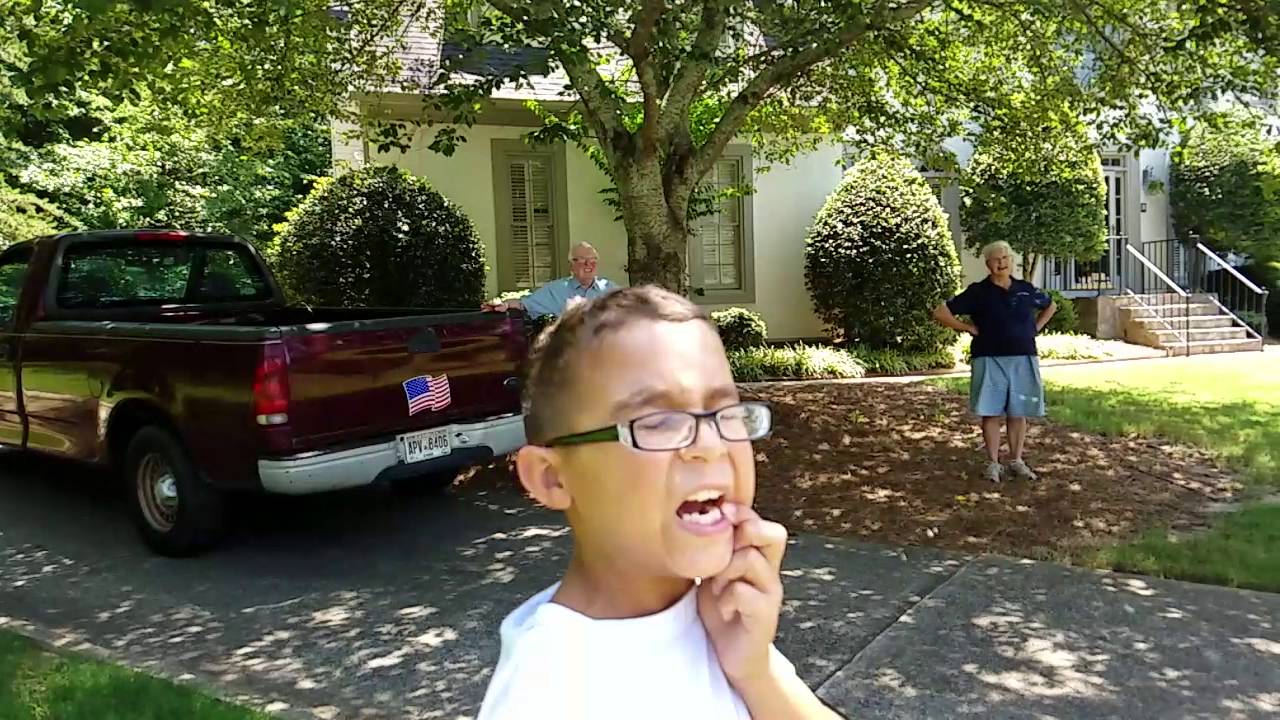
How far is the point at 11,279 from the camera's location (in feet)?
23.0

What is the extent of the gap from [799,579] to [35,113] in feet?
17.1

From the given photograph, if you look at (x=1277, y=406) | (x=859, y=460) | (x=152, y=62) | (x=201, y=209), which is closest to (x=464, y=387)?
(x=152, y=62)

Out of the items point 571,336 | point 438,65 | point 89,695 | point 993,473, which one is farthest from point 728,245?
point 571,336

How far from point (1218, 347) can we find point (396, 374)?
1439cm

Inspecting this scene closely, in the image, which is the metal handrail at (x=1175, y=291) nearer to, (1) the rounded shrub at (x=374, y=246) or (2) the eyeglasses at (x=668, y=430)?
(1) the rounded shrub at (x=374, y=246)

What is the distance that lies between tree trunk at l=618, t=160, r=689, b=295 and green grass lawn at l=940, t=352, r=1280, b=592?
365cm

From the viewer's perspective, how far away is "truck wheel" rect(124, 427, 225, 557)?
566 centimetres

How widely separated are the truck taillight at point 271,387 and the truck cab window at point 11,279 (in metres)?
2.82

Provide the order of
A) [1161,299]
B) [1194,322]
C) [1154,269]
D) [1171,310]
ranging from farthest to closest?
[1154,269], [1161,299], [1171,310], [1194,322]

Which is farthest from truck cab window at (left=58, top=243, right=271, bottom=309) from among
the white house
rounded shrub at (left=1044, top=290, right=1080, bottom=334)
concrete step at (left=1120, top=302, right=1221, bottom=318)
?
concrete step at (left=1120, top=302, right=1221, bottom=318)

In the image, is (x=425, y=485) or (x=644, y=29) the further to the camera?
(x=425, y=485)

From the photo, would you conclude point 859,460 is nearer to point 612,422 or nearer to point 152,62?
point 152,62

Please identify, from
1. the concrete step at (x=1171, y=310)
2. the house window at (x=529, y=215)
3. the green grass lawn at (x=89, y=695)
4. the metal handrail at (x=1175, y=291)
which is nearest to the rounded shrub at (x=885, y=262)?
the house window at (x=529, y=215)

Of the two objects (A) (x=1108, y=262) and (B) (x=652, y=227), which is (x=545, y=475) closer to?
(B) (x=652, y=227)
